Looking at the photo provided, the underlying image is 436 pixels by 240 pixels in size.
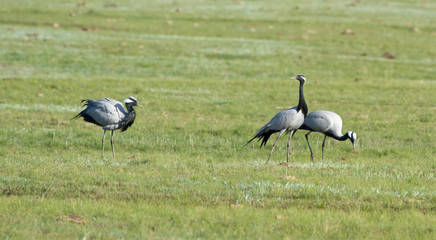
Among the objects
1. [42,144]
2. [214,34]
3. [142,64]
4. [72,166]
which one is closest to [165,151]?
[42,144]

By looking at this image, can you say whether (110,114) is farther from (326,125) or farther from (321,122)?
(326,125)

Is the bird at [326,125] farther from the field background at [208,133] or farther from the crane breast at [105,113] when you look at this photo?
the crane breast at [105,113]

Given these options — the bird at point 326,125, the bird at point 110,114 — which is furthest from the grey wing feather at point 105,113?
the bird at point 326,125

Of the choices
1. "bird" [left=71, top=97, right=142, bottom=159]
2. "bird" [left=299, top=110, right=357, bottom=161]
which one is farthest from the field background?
"bird" [left=71, top=97, right=142, bottom=159]

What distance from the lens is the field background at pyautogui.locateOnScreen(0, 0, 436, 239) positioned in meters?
9.90

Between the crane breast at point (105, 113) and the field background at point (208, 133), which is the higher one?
the crane breast at point (105, 113)

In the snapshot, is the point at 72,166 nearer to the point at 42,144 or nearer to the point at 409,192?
the point at 42,144

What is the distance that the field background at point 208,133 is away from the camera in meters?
9.90

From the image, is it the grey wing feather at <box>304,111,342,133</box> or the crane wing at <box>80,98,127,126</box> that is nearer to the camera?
the crane wing at <box>80,98,127,126</box>

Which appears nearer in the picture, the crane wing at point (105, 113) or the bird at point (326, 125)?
the crane wing at point (105, 113)

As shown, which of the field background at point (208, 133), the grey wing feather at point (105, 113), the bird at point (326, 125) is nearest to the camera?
the field background at point (208, 133)

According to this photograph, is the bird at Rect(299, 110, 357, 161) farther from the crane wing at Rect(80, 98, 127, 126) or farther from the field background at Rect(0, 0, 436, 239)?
the crane wing at Rect(80, 98, 127, 126)

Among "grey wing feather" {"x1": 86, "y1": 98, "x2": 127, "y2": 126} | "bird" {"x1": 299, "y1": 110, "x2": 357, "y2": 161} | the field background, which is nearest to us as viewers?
the field background

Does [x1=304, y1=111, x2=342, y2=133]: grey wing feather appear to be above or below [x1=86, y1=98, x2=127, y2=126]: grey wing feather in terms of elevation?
below
